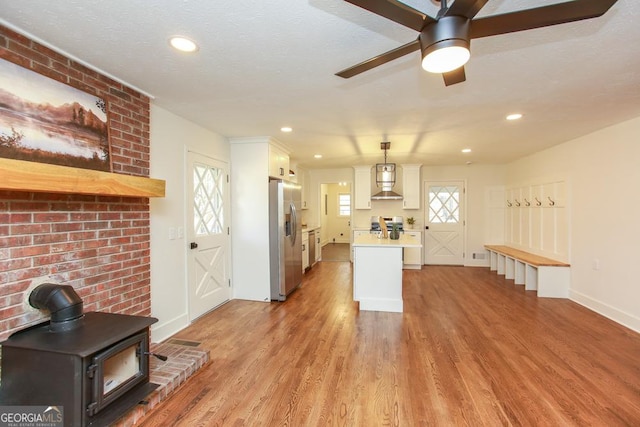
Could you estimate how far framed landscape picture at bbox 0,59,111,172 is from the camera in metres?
1.65

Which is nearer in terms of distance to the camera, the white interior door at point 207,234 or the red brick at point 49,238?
the red brick at point 49,238

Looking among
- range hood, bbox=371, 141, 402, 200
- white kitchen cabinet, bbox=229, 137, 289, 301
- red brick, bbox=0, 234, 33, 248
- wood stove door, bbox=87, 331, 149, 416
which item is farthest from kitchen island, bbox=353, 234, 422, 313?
red brick, bbox=0, 234, 33, 248

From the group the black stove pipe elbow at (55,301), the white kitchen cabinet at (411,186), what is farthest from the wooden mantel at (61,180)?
the white kitchen cabinet at (411,186)

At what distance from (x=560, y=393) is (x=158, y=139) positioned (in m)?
4.09

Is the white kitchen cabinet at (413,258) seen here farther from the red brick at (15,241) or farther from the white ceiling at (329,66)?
the red brick at (15,241)

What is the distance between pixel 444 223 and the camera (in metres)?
6.84

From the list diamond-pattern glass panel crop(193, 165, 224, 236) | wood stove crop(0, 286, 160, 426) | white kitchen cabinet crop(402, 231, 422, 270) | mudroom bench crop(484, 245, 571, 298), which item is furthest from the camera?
white kitchen cabinet crop(402, 231, 422, 270)

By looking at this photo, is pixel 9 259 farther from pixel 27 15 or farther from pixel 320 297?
pixel 320 297

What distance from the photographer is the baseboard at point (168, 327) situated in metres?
2.84

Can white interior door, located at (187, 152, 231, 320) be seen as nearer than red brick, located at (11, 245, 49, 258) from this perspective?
No

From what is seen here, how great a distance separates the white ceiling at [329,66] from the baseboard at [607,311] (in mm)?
2256

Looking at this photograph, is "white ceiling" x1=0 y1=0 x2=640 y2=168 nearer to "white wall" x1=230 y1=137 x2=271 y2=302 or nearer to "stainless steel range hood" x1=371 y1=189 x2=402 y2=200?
"white wall" x1=230 y1=137 x2=271 y2=302

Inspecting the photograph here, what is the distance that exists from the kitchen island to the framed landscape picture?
9.52 ft

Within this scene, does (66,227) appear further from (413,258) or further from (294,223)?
(413,258)
